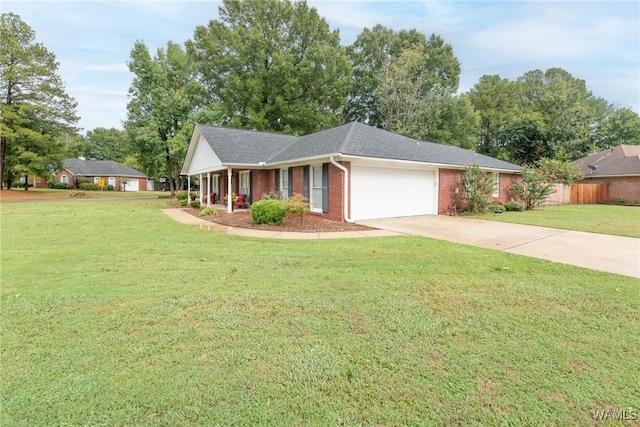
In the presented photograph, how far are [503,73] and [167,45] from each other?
40720 mm

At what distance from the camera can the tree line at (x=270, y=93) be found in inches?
1133

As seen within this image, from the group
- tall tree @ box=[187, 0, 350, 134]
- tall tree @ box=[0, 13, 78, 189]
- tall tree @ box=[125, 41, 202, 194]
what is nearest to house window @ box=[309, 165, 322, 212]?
tall tree @ box=[187, 0, 350, 134]

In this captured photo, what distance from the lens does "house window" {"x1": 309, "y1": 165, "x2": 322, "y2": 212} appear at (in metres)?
13.1

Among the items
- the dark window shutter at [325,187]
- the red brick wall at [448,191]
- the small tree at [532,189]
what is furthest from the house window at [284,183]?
the small tree at [532,189]

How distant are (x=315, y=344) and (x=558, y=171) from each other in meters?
23.4

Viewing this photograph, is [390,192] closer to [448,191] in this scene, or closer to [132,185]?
[448,191]

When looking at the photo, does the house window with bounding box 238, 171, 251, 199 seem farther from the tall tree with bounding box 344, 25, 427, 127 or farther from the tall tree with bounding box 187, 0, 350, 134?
the tall tree with bounding box 344, 25, 427, 127

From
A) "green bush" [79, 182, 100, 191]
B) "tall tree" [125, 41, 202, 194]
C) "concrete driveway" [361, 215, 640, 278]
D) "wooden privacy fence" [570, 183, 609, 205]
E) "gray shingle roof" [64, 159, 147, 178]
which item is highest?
"tall tree" [125, 41, 202, 194]

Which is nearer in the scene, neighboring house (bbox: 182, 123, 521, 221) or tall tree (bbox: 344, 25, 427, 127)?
neighboring house (bbox: 182, 123, 521, 221)

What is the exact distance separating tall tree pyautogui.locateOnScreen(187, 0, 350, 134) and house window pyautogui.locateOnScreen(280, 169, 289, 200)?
15.2 metres

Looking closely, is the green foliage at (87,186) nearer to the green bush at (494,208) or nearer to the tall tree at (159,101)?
the tall tree at (159,101)

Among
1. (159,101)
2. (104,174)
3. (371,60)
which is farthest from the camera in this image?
(104,174)

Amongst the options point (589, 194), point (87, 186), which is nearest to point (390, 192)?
point (589, 194)

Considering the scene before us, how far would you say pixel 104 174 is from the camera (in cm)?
5275
